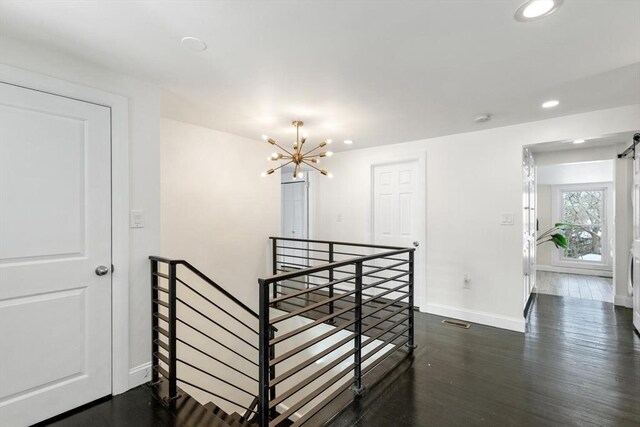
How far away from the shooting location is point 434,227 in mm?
3883

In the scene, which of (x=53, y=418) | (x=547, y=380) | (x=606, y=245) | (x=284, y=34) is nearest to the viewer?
(x=284, y=34)

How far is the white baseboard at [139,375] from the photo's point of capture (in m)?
2.14

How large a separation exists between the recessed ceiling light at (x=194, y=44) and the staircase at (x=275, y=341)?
135 centimetres

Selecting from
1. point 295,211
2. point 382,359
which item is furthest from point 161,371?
point 295,211

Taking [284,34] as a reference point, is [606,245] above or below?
below

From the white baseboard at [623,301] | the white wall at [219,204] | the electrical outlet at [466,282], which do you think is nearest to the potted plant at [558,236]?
the white baseboard at [623,301]

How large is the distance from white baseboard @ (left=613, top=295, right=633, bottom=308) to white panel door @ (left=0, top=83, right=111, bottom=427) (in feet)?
19.1

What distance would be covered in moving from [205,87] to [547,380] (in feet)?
11.5

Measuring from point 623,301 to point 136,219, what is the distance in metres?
5.83

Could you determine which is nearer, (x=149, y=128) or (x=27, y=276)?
(x=27, y=276)

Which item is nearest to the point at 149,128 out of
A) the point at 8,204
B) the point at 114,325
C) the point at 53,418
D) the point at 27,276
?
the point at 8,204

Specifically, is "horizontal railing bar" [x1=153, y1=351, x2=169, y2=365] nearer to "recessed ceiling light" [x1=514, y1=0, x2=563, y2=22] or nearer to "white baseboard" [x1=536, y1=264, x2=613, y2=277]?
"recessed ceiling light" [x1=514, y1=0, x2=563, y2=22]

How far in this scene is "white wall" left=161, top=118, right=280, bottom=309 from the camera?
326cm

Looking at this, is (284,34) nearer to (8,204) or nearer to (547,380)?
(8,204)
